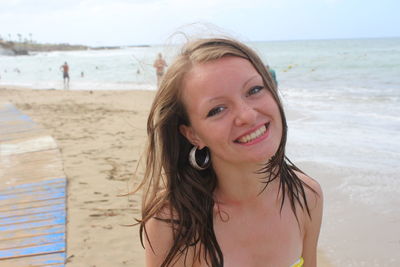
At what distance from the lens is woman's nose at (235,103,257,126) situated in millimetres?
1497

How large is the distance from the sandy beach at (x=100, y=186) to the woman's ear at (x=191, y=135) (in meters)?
1.43

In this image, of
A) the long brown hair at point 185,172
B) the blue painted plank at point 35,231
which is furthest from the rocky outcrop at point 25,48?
the long brown hair at point 185,172

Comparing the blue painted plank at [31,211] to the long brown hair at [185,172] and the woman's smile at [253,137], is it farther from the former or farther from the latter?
the woman's smile at [253,137]

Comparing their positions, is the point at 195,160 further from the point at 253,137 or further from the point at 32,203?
the point at 32,203

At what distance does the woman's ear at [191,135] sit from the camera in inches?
66.5

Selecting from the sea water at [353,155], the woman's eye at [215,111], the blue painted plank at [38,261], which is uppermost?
the woman's eye at [215,111]

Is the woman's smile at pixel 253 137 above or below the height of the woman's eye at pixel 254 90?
below

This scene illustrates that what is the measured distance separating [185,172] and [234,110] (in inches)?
15.9

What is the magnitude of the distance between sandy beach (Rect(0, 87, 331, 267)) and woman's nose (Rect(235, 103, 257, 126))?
170 cm

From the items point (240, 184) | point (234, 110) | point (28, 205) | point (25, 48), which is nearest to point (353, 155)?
point (28, 205)

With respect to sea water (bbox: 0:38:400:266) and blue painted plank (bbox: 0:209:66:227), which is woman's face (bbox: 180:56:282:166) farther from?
blue painted plank (bbox: 0:209:66:227)

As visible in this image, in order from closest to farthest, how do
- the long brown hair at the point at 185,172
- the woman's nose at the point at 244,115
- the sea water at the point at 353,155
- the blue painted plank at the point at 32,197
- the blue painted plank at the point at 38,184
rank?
the woman's nose at the point at 244,115, the long brown hair at the point at 185,172, the sea water at the point at 353,155, the blue painted plank at the point at 32,197, the blue painted plank at the point at 38,184

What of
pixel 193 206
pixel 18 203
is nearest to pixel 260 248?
pixel 193 206

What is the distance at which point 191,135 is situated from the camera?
1711 millimetres
